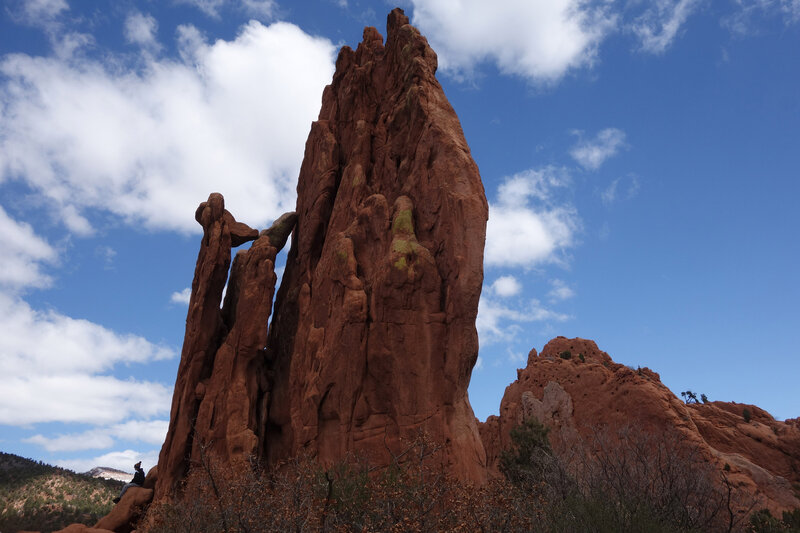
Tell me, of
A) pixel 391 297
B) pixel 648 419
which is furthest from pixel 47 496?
pixel 648 419

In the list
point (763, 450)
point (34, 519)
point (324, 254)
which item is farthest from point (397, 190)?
point (34, 519)

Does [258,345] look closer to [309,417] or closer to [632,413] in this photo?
[309,417]

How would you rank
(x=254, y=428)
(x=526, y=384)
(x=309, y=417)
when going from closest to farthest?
(x=309, y=417)
(x=254, y=428)
(x=526, y=384)

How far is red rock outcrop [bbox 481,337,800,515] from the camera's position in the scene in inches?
1137

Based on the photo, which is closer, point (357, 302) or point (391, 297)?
point (391, 297)

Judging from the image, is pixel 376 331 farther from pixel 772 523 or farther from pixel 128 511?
pixel 772 523

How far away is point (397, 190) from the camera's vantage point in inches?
1166

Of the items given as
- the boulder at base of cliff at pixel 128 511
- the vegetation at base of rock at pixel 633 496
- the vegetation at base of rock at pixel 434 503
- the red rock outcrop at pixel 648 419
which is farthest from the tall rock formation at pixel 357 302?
the red rock outcrop at pixel 648 419

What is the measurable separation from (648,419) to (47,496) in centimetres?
4234

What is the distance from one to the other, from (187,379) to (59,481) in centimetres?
2577

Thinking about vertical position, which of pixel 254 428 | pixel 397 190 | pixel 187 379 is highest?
pixel 397 190

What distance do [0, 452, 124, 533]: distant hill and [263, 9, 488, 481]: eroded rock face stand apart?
17740 millimetres

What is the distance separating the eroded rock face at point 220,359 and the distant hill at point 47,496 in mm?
12381

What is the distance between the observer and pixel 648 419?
29.7 m
